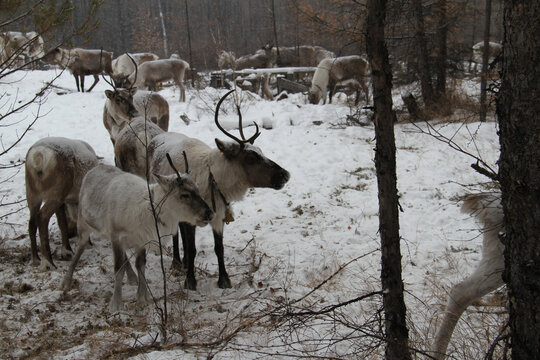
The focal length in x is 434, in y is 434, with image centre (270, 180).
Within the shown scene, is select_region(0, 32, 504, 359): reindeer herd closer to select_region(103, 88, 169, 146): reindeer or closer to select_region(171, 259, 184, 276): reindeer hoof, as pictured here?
select_region(171, 259, 184, 276): reindeer hoof

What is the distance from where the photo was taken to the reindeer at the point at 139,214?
154 inches

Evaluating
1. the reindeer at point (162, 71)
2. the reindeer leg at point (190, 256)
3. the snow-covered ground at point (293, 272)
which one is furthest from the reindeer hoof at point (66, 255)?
the reindeer at point (162, 71)

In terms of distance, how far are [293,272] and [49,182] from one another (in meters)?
2.98

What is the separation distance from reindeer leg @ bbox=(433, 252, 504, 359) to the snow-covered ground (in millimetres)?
102

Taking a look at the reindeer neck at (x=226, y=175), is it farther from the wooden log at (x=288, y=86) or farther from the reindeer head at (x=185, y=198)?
the wooden log at (x=288, y=86)

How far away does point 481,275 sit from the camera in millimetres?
2918

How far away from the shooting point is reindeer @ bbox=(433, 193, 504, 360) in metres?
2.86

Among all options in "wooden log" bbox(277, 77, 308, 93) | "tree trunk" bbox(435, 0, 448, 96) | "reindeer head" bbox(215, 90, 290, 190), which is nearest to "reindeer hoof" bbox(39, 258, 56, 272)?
"reindeer head" bbox(215, 90, 290, 190)

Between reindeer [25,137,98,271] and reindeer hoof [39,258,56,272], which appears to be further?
reindeer [25,137,98,271]

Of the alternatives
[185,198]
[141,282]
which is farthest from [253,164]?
[141,282]

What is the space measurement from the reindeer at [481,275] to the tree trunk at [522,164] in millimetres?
956

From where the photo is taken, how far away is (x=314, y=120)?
10820 millimetres

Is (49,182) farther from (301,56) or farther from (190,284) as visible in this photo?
(301,56)

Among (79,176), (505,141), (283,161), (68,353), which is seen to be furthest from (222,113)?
(505,141)
